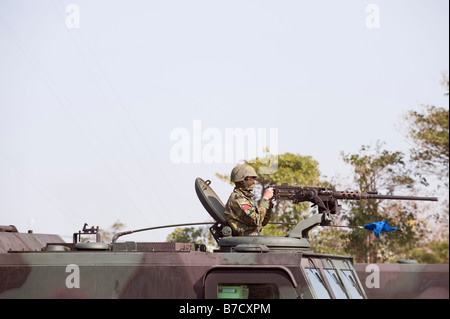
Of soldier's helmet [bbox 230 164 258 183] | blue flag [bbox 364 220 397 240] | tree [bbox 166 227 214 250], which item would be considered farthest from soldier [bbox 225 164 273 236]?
tree [bbox 166 227 214 250]

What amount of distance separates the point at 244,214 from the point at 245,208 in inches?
2.9

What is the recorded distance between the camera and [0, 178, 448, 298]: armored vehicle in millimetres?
8797

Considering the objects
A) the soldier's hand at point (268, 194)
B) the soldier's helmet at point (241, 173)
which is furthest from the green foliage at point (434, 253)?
the soldier's helmet at point (241, 173)

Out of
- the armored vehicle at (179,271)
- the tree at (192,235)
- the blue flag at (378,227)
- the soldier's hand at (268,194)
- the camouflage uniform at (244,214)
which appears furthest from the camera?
the tree at (192,235)

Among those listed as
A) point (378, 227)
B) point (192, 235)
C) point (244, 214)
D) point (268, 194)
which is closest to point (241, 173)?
point (268, 194)

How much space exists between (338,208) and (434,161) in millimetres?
22110

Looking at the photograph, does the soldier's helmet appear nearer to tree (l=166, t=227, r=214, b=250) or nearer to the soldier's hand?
the soldier's hand

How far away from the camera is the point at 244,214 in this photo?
407 inches

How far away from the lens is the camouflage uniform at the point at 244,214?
10.3m

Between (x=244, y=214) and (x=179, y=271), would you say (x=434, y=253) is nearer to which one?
(x=244, y=214)

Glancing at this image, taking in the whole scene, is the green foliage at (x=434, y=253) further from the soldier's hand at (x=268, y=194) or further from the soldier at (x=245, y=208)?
the soldier at (x=245, y=208)
